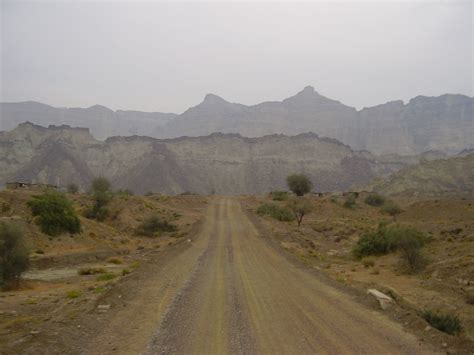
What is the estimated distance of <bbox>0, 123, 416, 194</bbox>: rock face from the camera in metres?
118

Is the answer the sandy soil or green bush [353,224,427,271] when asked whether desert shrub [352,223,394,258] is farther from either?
the sandy soil

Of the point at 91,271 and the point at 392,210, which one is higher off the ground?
the point at 392,210

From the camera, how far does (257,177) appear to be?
129625 millimetres

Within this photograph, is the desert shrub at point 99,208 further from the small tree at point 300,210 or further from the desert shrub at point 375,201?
the desert shrub at point 375,201

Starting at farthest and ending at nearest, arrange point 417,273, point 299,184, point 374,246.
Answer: point 299,184 → point 374,246 → point 417,273

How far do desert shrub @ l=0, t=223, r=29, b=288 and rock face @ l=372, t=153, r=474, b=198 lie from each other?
78629mm

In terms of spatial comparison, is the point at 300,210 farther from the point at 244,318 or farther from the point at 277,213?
the point at 244,318

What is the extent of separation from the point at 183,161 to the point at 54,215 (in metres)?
105

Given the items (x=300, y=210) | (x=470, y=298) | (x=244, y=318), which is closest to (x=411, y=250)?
(x=470, y=298)

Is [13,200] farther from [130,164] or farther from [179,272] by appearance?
[130,164]

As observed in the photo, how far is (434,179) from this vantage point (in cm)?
9119

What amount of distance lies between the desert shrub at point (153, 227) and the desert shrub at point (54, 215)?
27.6 ft

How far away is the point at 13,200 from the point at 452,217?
41.6 meters

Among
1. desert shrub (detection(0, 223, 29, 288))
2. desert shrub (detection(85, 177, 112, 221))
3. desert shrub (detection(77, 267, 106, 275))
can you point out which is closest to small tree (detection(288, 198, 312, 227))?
desert shrub (detection(85, 177, 112, 221))
